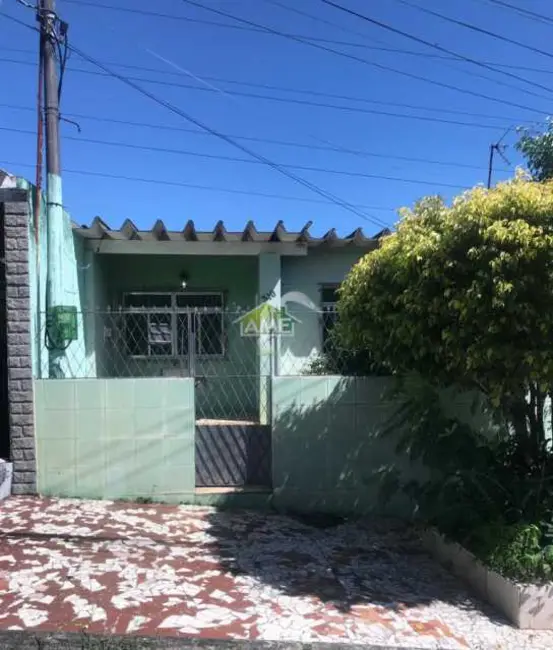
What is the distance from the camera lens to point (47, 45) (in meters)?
6.74

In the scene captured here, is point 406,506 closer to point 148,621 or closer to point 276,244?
→ point 148,621

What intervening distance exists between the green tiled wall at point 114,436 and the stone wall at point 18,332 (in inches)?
4.7

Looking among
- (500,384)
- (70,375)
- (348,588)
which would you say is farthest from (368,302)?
(70,375)

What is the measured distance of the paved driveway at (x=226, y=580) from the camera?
3.48 metres

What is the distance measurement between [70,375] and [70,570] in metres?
3.14

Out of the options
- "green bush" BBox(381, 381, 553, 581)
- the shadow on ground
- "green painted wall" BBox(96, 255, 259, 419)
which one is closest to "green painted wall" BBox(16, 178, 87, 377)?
"green painted wall" BBox(96, 255, 259, 419)

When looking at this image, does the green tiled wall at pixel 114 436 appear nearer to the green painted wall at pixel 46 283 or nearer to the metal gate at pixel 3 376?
the green painted wall at pixel 46 283

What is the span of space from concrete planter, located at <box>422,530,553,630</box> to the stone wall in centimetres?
417

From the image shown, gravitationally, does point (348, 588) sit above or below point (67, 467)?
below

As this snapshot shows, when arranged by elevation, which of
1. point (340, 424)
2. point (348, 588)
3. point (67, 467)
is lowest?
point (348, 588)

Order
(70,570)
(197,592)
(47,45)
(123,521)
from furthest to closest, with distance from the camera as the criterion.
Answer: (47,45), (123,521), (70,570), (197,592)

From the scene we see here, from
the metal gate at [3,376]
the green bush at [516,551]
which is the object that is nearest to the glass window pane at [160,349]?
the metal gate at [3,376]

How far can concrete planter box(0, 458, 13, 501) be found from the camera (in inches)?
221

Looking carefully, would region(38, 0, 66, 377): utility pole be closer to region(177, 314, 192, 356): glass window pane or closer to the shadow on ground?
region(177, 314, 192, 356): glass window pane
